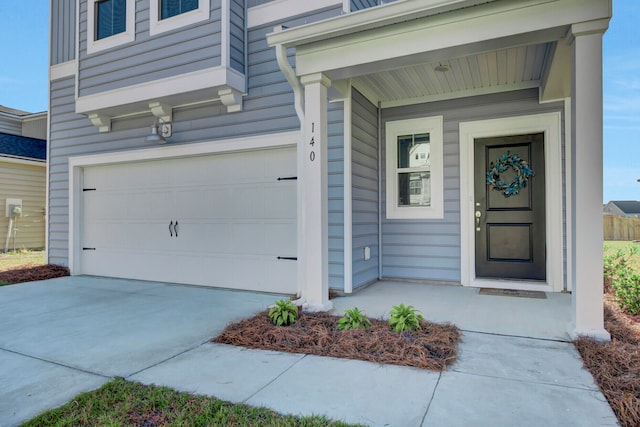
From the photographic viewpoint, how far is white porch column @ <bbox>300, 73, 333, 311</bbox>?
3488 millimetres

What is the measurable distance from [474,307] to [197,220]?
3.63 metres

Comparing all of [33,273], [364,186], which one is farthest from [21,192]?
[364,186]

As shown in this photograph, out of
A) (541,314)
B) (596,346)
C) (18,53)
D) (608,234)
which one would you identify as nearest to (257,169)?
(541,314)

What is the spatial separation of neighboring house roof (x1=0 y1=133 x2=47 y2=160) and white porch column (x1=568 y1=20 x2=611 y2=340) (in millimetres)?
11163

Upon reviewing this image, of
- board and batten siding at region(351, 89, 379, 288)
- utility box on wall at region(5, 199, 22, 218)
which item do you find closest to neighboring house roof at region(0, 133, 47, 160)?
utility box on wall at region(5, 199, 22, 218)

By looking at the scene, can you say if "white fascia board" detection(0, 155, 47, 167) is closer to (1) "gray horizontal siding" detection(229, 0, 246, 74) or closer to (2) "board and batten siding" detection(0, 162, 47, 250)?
(2) "board and batten siding" detection(0, 162, 47, 250)

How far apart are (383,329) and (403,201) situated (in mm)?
2513

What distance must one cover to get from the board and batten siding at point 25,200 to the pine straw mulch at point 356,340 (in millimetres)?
9333

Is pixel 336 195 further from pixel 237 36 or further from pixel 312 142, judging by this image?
pixel 237 36

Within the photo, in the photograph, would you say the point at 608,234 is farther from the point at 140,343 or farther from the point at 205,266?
the point at 140,343

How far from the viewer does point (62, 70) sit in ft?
21.1

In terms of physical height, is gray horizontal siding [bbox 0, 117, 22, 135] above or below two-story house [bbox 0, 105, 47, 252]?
above

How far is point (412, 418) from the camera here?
5.82 feet

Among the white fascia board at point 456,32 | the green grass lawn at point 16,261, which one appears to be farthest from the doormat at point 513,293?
the green grass lawn at point 16,261
